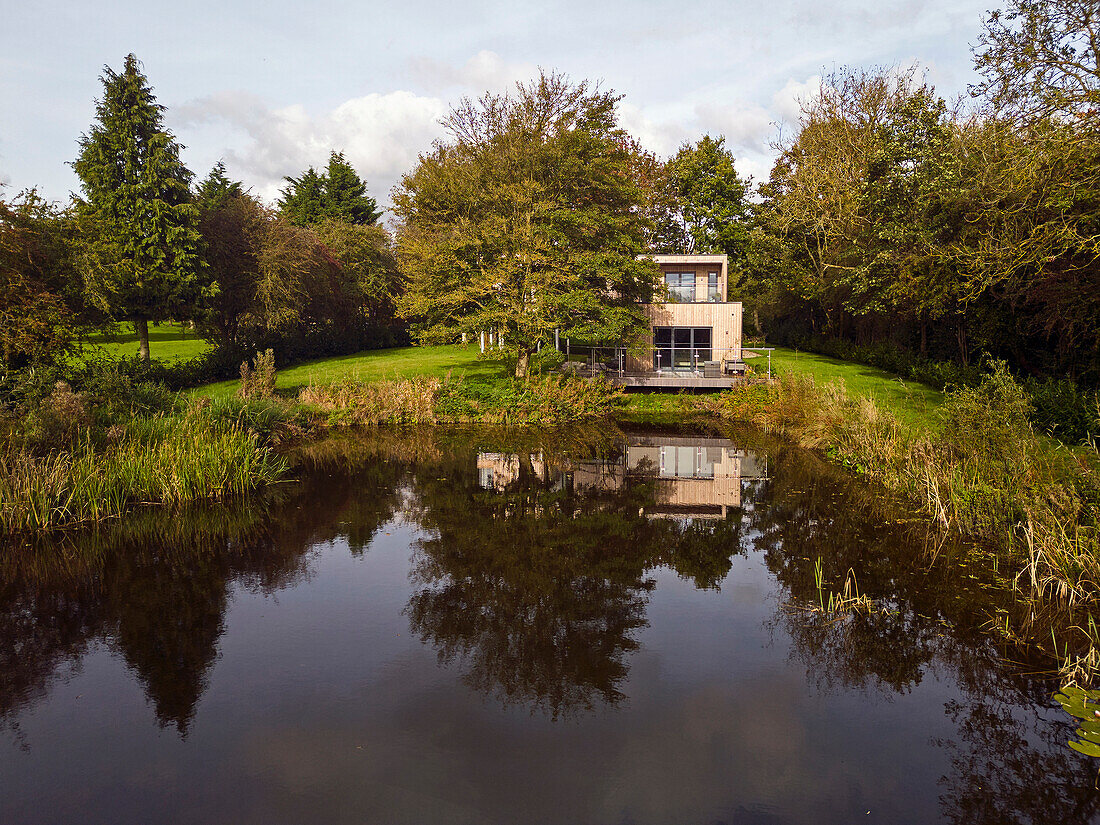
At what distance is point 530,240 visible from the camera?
23.6m

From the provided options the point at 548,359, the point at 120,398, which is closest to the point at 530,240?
the point at 548,359

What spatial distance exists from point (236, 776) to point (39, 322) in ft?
57.8

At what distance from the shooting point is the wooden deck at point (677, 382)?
85.0 ft

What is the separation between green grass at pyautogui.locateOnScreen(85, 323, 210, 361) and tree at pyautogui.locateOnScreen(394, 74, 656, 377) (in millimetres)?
13382

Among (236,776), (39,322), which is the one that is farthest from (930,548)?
(39,322)

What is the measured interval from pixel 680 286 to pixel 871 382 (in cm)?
896

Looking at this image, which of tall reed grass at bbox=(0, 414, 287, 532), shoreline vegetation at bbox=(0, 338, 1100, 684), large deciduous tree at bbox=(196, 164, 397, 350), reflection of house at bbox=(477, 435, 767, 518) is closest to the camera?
shoreline vegetation at bbox=(0, 338, 1100, 684)

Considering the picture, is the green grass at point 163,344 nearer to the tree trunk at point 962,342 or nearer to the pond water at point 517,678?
the pond water at point 517,678

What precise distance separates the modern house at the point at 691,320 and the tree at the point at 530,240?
4.28m

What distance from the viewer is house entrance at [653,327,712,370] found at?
30422mm

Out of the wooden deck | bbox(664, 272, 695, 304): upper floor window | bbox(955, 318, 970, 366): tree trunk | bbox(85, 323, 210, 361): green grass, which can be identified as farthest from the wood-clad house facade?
bbox(85, 323, 210, 361): green grass

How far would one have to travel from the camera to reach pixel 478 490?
47.1 ft

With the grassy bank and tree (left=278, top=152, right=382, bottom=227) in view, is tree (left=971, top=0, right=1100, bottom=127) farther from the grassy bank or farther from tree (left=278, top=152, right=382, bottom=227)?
tree (left=278, top=152, right=382, bottom=227)

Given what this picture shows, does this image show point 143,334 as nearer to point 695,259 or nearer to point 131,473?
point 131,473
